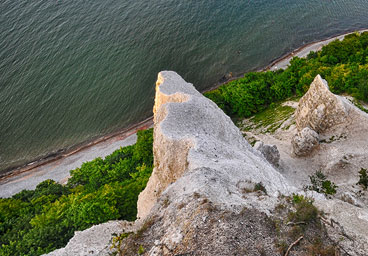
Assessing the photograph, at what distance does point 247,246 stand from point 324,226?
337cm

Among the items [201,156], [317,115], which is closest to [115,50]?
[317,115]

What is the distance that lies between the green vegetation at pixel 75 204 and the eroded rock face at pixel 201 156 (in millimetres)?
4786

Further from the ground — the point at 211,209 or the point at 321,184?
the point at 211,209

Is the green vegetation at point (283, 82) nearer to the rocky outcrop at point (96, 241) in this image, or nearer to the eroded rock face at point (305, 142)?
the eroded rock face at point (305, 142)

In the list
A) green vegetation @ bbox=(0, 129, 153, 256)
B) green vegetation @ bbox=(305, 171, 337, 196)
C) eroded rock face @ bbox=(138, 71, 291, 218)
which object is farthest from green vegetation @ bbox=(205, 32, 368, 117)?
eroded rock face @ bbox=(138, 71, 291, 218)

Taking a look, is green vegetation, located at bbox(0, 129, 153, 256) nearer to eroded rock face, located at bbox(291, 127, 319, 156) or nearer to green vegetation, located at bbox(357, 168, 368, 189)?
eroded rock face, located at bbox(291, 127, 319, 156)

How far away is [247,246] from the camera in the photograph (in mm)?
8852

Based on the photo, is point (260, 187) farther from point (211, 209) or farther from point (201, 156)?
point (211, 209)

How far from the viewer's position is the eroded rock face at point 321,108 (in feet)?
76.8

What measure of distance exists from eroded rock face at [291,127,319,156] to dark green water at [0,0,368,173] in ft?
83.5

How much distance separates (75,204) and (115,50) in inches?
1437

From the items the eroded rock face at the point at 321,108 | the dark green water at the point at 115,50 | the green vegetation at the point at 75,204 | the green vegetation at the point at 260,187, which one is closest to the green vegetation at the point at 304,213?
the green vegetation at the point at 260,187

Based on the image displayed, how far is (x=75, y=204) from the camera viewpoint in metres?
23.1

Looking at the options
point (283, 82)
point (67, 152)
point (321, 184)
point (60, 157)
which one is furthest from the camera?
point (67, 152)
